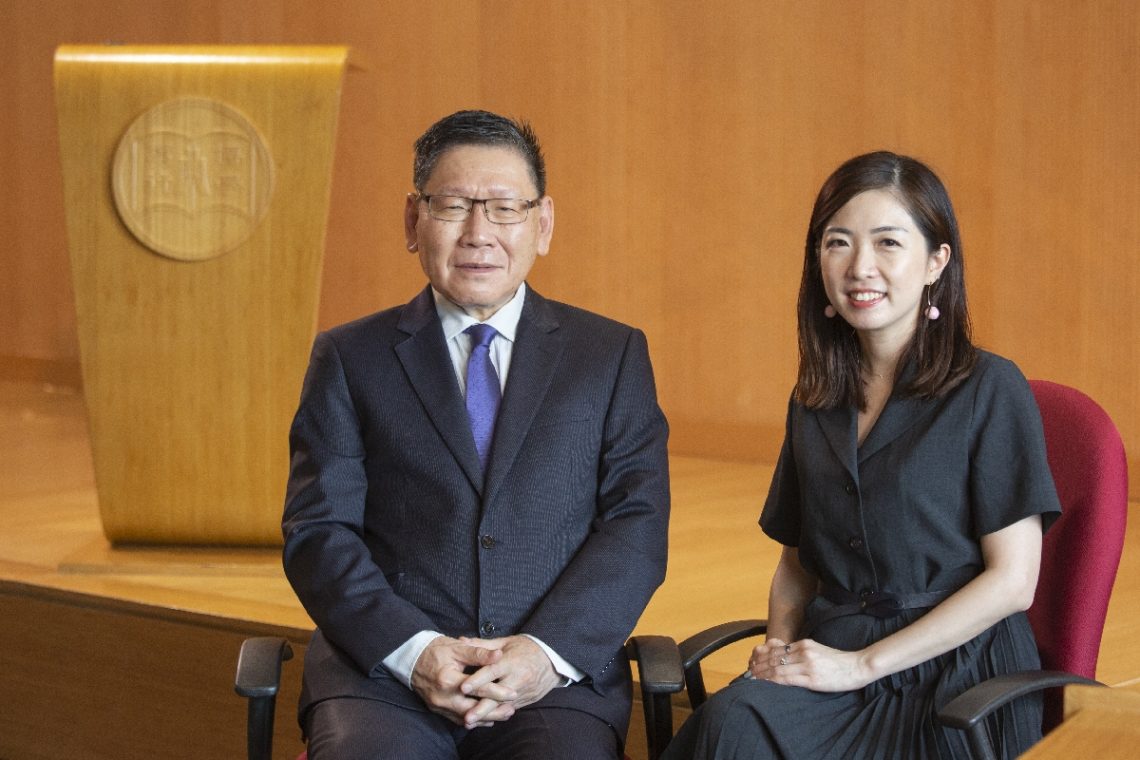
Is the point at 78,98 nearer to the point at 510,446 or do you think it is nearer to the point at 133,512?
the point at 133,512

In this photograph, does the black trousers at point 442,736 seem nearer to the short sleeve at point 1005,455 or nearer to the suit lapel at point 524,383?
the suit lapel at point 524,383

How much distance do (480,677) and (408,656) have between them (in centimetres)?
14

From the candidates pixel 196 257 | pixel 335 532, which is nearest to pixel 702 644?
pixel 335 532

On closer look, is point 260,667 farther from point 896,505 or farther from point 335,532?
point 896,505

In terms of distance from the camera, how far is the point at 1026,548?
2.27 meters

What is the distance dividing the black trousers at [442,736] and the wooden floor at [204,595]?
102cm

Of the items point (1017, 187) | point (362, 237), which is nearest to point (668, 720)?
point (1017, 187)

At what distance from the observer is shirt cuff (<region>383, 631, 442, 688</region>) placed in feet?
7.64

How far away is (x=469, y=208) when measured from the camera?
2436mm

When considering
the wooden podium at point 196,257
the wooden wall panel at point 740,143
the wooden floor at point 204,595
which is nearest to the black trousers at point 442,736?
the wooden floor at point 204,595

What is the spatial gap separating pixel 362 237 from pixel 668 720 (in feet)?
18.3

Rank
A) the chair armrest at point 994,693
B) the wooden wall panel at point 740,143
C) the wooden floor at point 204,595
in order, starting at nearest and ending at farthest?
the chair armrest at point 994,693 → the wooden floor at point 204,595 → the wooden wall panel at point 740,143

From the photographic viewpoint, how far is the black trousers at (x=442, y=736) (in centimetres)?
224

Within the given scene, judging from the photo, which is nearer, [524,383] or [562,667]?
[562,667]
